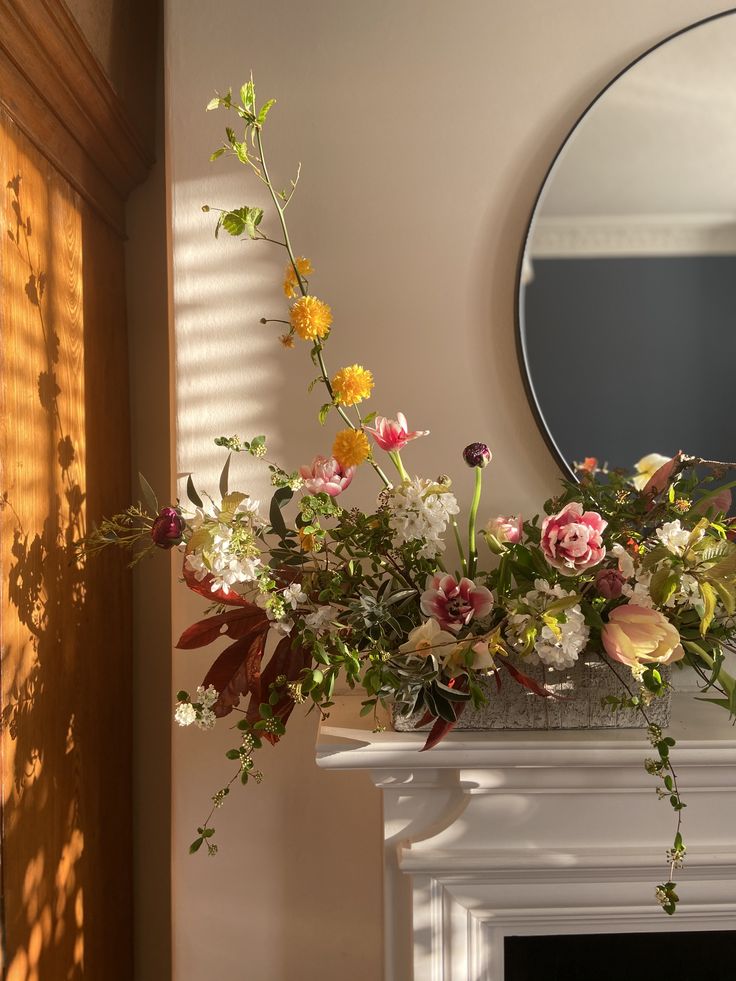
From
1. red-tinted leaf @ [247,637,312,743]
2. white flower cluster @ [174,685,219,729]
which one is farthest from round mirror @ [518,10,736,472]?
white flower cluster @ [174,685,219,729]

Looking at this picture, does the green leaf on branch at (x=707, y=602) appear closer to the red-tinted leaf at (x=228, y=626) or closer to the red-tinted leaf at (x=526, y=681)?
the red-tinted leaf at (x=526, y=681)

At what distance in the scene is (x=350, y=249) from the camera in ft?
4.58

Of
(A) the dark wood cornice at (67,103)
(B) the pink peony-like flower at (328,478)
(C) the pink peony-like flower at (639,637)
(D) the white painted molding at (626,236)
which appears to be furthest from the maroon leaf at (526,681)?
(A) the dark wood cornice at (67,103)

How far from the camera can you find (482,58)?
139 centimetres

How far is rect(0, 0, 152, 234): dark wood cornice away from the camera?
1177mm

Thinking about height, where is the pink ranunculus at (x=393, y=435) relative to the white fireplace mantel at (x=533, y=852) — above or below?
above

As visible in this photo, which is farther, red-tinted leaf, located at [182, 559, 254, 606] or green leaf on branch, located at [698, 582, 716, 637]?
red-tinted leaf, located at [182, 559, 254, 606]

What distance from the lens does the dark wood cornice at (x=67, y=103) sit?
1177 millimetres

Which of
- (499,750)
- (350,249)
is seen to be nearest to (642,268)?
(350,249)

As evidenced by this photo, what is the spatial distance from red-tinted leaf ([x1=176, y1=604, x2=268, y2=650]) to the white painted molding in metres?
0.74

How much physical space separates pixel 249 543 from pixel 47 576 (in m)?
0.43

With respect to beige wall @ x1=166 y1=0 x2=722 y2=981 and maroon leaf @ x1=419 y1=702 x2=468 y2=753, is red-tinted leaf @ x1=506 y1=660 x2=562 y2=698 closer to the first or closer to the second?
maroon leaf @ x1=419 y1=702 x2=468 y2=753

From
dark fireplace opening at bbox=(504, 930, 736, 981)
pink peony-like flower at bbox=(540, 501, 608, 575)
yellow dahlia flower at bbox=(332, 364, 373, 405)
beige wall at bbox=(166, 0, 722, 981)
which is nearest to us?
pink peony-like flower at bbox=(540, 501, 608, 575)

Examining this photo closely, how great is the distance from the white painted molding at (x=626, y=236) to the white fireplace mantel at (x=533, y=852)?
2.50 feet
